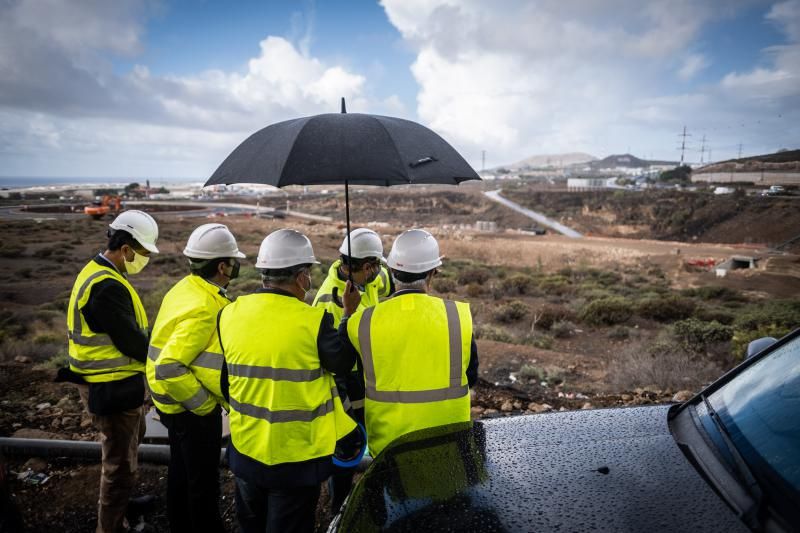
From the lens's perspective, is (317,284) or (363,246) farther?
(317,284)

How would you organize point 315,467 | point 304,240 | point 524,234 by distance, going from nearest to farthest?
point 315,467, point 304,240, point 524,234

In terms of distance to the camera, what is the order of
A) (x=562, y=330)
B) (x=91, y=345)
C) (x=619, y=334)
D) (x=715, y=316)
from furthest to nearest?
(x=715, y=316) → (x=562, y=330) → (x=619, y=334) → (x=91, y=345)

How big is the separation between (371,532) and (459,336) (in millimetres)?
1025

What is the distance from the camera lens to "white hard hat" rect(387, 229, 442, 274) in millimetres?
2531

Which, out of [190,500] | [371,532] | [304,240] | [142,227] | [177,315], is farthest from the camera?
[142,227]

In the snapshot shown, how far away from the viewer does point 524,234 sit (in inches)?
2004

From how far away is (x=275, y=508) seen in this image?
244 centimetres

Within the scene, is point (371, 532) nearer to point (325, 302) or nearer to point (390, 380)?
point (390, 380)

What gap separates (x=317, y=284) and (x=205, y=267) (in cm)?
1500

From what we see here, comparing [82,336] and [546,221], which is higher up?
[82,336]

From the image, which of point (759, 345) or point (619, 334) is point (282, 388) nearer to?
point (759, 345)

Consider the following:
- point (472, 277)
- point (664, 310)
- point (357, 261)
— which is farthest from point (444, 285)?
point (357, 261)

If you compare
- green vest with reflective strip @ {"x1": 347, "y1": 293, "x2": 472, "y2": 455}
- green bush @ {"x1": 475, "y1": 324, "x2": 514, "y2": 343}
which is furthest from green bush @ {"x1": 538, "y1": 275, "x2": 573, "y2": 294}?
green vest with reflective strip @ {"x1": 347, "y1": 293, "x2": 472, "y2": 455}

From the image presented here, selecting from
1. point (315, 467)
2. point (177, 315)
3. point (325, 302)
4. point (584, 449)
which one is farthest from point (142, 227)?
point (584, 449)
